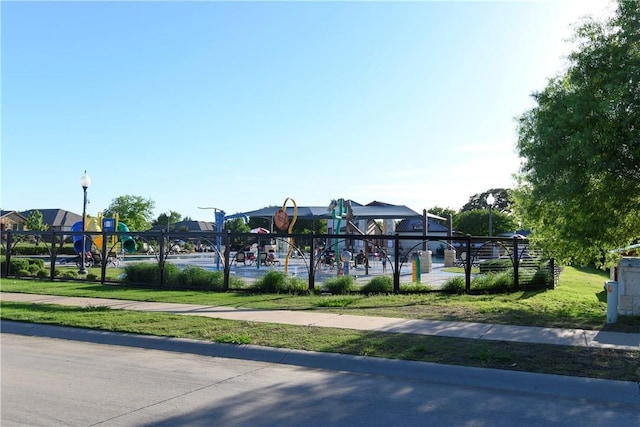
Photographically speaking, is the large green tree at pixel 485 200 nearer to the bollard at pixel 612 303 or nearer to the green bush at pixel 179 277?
the green bush at pixel 179 277

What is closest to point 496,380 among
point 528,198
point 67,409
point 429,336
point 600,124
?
point 429,336

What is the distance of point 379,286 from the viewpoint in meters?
14.8

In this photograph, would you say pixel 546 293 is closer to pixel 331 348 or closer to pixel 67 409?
pixel 331 348

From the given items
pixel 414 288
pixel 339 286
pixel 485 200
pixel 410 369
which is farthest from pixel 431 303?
pixel 485 200

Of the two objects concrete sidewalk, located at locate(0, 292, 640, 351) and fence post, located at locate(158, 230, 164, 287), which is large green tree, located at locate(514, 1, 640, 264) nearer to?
concrete sidewalk, located at locate(0, 292, 640, 351)

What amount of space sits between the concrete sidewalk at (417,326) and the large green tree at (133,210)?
68.6 meters

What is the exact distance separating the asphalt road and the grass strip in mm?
441

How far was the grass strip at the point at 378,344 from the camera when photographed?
6781 millimetres

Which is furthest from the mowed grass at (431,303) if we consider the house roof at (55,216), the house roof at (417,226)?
the house roof at (55,216)

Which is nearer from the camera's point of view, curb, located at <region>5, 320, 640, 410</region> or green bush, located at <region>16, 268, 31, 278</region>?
curb, located at <region>5, 320, 640, 410</region>

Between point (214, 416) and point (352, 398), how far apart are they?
1482 mm

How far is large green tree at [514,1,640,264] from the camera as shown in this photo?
9.98 metres

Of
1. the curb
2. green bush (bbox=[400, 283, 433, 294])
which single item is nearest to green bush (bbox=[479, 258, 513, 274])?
green bush (bbox=[400, 283, 433, 294])

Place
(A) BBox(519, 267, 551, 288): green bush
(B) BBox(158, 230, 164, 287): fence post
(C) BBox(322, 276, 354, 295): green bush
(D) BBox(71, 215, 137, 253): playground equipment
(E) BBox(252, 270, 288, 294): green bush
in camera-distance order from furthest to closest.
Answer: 1. (D) BBox(71, 215, 137, 253): playground equipment
2. (A) BBox(519, 267, 551, 288): green bush
3. (B) BBox(158, 230, 164, 287): fence post
4. (E) BBox(252, 270, 288, 294): green bush
5. (C) BBox(322, 276, 354, 295): green bush
